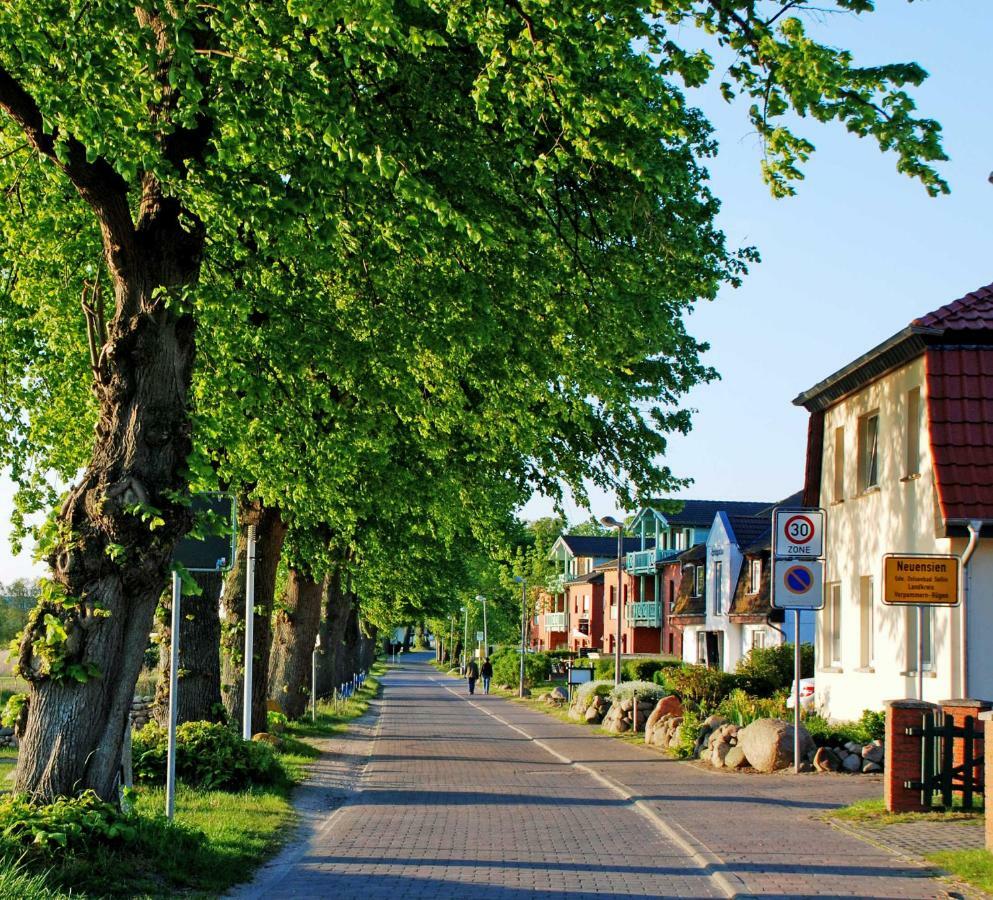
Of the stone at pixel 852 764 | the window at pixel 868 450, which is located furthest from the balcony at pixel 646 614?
the stone at pixel 852 764

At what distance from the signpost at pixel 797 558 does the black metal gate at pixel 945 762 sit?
14.0 ft

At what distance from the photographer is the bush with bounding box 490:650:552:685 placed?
63.2 m

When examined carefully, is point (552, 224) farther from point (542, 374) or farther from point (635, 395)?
point (635, 395)

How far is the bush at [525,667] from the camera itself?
6316 cm

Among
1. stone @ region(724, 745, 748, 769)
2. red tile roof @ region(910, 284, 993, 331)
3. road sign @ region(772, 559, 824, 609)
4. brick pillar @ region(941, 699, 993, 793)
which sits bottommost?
stone @ region(724, 745, 748, 769)

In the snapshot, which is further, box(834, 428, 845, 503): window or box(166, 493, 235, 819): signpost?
box(834, 428, 845, 503): window

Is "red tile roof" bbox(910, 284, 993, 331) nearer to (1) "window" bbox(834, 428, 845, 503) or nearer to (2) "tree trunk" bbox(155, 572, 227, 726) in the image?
(1) "window" bbox(834, 428, 845, 503)

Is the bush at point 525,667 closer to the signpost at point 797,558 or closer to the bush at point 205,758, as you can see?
the signpost at point 797,558

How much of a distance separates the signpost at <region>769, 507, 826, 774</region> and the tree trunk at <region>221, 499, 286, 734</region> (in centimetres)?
800

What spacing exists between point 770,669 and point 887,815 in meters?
22.2

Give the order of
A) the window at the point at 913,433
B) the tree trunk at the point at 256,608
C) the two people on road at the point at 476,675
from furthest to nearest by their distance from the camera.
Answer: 1. the two people on road at the point at 476,675
2. the tree trunk at the point at 256,608
3. the window at the point at 913,433

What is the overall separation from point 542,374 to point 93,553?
17.8 feet

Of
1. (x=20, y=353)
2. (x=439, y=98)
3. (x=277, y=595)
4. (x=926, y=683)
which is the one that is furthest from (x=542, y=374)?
(x=277, y=595)

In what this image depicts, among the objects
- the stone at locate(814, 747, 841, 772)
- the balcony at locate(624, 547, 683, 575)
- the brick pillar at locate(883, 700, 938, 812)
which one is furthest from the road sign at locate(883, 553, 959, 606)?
the balcony at locate(624, 547, 683, 575)
